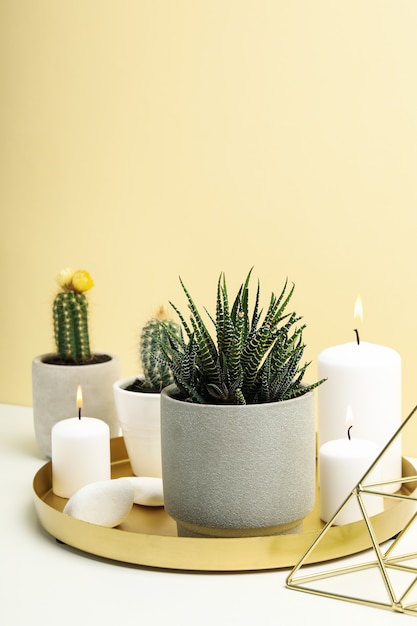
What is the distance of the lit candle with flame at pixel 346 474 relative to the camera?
0.83 m

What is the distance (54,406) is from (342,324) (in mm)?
417

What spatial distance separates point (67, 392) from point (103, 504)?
318 millimetres

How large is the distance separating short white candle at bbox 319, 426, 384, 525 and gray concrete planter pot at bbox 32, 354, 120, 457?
0.38 m

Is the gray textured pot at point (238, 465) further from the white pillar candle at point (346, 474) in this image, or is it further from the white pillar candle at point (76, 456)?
the white pillar candle at point (76, 456)

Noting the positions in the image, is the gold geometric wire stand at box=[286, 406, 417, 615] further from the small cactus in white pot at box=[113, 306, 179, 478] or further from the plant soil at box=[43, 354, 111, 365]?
the plant soil at box=[43, 354, 111, 365]

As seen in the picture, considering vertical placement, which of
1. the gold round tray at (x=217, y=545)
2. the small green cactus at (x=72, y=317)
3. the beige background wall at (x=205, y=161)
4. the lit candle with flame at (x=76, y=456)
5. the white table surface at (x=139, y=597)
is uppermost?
the beige background wall at (x=205, y=161)

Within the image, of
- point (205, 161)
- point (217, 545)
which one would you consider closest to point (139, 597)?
point (217, 545)

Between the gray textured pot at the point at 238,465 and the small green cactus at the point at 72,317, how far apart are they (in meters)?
0.40

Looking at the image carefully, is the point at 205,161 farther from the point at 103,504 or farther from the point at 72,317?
the point at 103,504

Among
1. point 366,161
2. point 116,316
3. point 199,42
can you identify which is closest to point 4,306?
point 116,316

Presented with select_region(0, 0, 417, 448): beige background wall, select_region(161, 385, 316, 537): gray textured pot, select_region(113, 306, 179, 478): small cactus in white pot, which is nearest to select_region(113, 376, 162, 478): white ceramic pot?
select_region(113, 306, 179, 478): small cactus in white pot

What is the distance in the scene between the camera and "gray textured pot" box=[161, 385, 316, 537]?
0.75 meters

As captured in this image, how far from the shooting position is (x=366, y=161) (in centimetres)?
119

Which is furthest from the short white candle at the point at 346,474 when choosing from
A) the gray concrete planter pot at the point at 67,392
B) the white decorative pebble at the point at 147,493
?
the gray concrete planter pot at the point at 67,392
